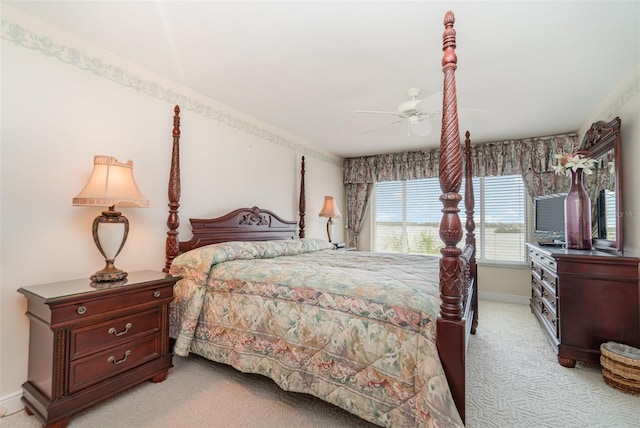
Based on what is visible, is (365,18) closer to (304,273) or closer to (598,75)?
(304,273)

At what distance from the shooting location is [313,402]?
1.93 meters

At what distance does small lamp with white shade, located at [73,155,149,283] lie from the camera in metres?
1.89

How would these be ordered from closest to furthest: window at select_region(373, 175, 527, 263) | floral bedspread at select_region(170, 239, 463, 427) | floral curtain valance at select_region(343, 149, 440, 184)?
floral bedspread at select_region(170, 239, 463, 427), window at select_region(373, 175, 527, 263), floral curtain valance at select_region(343, 149, 440, 184)

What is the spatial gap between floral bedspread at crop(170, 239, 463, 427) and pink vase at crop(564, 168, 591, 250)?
177cm

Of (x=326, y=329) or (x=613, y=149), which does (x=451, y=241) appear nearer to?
(x=326, y=329)

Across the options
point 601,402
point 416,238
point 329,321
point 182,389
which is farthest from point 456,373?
point 416,238

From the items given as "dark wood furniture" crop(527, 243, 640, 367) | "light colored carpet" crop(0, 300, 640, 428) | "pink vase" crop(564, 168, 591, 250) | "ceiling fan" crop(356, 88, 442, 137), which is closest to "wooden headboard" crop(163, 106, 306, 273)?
"light colored carpet" crop(0, 300, 640, 428)

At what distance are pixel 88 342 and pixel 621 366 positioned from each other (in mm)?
3496

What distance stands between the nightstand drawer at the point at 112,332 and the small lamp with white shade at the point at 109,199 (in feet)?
0.93

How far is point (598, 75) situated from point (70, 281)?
442 centimetres

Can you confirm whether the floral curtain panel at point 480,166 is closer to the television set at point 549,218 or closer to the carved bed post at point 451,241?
the television set at point 549,218

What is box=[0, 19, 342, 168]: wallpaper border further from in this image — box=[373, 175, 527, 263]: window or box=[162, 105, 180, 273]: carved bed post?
box=[373, 175, 527, 263]: window

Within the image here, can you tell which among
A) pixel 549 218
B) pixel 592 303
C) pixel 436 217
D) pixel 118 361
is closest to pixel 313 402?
pixel 118 361

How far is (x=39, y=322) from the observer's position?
172cm
